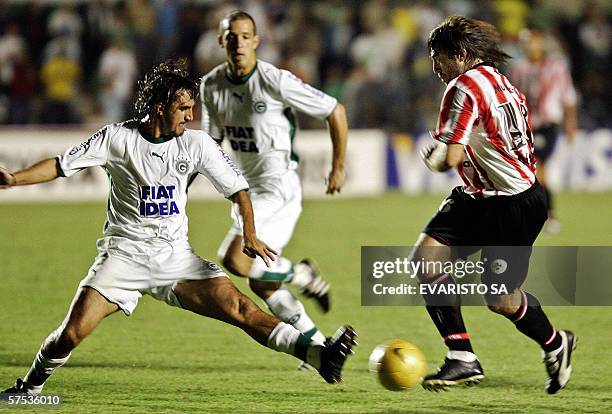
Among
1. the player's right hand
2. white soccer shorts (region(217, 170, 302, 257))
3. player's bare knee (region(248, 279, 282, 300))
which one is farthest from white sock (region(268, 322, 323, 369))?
white soccer shorts (region(217, 170, 302, 257))

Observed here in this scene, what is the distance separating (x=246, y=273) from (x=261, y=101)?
115cm

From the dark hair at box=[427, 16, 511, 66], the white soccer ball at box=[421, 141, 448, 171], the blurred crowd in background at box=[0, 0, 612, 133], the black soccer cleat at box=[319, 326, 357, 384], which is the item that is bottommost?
the black soccer cleat at box=[319, 326, 357, 384]

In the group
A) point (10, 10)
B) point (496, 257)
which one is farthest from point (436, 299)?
point (10, 10)

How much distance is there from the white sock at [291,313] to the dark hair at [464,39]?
193 centimetres

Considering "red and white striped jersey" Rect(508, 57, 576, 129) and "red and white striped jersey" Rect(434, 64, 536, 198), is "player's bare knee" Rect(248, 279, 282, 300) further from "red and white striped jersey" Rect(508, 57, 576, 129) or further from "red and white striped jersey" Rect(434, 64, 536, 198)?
"red and white striped jersey" Rect(508, 57, 576, 129)

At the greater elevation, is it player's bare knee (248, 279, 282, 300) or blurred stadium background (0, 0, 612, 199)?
blurred stadium background (0, 0, 612, 199)

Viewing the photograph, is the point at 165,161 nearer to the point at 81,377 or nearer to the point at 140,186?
the point at 140,186

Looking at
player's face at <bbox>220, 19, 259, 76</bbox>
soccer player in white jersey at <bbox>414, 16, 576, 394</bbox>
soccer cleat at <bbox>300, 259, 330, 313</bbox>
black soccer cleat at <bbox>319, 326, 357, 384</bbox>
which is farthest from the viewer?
soccer cleat at <bbox>300, 259, 330, 313</bbox>

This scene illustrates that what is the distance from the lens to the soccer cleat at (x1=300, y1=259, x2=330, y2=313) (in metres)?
8.20

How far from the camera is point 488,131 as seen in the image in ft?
19.6

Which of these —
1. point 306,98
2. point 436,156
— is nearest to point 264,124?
point 306,98

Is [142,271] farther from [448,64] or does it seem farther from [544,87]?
[544,87]

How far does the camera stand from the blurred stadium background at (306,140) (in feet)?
27.4

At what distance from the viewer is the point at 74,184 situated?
55.9ft
